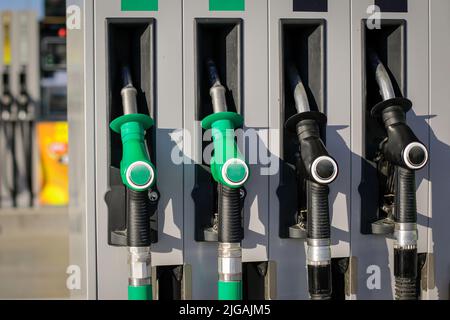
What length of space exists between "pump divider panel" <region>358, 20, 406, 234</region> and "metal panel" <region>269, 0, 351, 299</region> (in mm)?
54

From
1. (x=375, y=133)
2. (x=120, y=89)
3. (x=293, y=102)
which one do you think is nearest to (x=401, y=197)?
(x=375, y=133)

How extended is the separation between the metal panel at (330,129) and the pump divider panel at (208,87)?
0.11m

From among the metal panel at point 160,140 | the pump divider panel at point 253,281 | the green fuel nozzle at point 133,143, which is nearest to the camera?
the green fuel nozzle at point 133,143

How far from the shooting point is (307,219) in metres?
1.82

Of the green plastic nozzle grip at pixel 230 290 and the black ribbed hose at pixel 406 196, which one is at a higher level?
the black ribbed hose at pixel 406 196

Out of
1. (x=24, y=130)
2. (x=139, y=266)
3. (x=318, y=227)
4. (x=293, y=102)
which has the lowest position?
(x=139, y=266)

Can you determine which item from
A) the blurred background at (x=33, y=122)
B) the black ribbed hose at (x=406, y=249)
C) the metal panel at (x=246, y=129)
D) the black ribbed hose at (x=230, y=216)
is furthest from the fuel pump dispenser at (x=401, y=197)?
the blurred background at (x=33, y=122)

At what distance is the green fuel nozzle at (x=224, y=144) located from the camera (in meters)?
1.69

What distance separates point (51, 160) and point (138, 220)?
8.26 meters

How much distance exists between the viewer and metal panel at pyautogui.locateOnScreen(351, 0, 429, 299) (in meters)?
1.95

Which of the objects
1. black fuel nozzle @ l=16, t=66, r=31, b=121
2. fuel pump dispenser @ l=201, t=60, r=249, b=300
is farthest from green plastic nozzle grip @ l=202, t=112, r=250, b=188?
black fuel nozzle @ l=16, t=66, r=31, b=121

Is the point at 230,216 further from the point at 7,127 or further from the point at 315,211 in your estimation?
the point at 7,127

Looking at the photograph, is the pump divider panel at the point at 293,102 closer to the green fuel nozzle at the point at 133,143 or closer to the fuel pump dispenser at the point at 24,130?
the green fuel nozzle at the point at 133,143

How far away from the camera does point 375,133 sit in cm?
199
